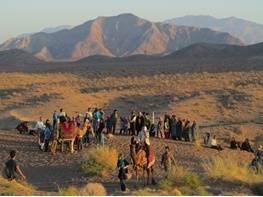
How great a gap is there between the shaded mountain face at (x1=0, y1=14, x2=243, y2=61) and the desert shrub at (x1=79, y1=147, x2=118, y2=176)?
5198 inches

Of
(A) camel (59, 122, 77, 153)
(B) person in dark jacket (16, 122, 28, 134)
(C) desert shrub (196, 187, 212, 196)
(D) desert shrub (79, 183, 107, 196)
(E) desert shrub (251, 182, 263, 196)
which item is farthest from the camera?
(B) person in dark jacket (16, 122, 28, 134)

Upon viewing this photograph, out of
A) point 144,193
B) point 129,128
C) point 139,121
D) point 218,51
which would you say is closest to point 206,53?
point 218,51

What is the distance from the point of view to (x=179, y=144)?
22422 millimetres

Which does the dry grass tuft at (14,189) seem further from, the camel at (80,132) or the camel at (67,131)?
the camel at (80,132)

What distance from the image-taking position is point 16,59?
112375mm

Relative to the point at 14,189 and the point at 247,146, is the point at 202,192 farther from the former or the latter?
the point at 247,146

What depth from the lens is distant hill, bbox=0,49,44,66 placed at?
356 feet

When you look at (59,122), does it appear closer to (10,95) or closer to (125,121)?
(125,121)

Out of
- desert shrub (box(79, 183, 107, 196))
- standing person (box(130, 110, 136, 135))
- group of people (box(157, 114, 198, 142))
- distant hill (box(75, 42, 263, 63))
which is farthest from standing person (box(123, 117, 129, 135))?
distant hill (box(75, 42, 263, 63))

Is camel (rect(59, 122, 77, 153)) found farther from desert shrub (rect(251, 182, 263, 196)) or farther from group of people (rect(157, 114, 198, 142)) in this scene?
desert shrub (rect(251, 182, 263, 196))

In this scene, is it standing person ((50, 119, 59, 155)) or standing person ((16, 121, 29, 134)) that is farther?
standing person ((16, 121, 29, 134))

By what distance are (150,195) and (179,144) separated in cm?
974

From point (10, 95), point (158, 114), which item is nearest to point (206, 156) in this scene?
point (158, 114)

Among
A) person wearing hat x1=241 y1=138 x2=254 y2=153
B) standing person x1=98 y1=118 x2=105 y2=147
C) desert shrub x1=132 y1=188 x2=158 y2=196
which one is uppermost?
standing person x1=98 y1=118 x2=105 y2=147
